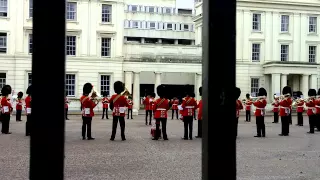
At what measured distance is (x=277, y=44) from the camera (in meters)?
42.9

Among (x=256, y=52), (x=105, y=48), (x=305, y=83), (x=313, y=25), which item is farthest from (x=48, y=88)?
(x=313, y=25)

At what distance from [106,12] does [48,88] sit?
3655 cm

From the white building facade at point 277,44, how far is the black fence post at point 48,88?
40.3 metres

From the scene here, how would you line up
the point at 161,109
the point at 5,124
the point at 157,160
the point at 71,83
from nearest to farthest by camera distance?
the point at 157,160, the point at 161,109, the point at 5,124, the point at 71,83

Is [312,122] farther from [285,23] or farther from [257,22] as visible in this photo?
[285,23]

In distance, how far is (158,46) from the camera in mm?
38000

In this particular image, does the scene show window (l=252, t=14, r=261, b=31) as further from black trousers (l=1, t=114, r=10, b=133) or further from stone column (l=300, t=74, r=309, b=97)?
black trousers (l=1, t=114, r=10, b=133)

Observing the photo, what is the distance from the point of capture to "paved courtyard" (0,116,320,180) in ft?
25.3

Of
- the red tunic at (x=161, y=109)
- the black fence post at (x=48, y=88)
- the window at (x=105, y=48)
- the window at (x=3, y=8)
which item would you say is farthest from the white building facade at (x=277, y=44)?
the black fence post at (x=48, y=88)

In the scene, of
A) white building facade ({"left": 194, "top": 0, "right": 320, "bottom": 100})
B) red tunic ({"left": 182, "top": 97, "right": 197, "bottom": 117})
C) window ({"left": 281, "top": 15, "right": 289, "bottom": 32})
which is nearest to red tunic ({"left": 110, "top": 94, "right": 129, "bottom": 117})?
red tunic ({"left": 182, "top": 97, "right": 197, "bottom": 117})

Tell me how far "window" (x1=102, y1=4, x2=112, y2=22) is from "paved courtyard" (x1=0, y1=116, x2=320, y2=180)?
24.6 meters

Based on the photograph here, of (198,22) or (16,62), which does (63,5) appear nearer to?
(16,62)

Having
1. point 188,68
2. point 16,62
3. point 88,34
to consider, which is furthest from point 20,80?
point 188,68

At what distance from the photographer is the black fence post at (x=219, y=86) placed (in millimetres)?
1958
